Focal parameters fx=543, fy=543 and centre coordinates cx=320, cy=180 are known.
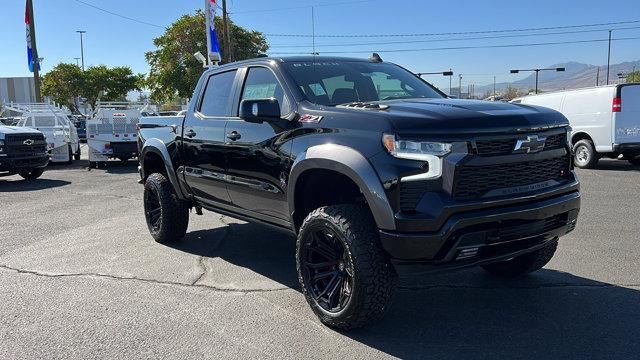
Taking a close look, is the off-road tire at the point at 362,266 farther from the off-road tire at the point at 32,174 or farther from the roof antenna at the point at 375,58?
the off-road tire at the point at 32,174

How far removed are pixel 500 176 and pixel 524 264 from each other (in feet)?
5.03

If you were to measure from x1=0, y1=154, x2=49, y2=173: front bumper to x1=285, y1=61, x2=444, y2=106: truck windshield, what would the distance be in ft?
35.6

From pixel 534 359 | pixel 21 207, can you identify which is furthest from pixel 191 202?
pixel 21 207

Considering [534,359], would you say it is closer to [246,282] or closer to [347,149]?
[347,149]

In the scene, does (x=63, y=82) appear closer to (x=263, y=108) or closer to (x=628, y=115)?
(x=628, y=115)

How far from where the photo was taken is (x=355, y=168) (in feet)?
11.3

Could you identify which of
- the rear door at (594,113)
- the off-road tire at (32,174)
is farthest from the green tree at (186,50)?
the rear door at (594,113)

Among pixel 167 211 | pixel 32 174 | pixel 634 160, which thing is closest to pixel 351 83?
pixel 167 211

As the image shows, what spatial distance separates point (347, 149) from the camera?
356 centimetres

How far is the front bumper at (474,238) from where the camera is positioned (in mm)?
3221

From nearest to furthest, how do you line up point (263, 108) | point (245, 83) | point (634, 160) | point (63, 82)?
point (263, 108)
point (245, 83)
point (634, 160)
point (63, 82)

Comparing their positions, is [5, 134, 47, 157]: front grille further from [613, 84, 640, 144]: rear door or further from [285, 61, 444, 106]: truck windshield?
[613, 84, 640, 144]: rear door

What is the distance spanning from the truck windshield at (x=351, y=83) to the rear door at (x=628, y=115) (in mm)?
9309

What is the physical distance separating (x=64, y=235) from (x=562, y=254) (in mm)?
5972
